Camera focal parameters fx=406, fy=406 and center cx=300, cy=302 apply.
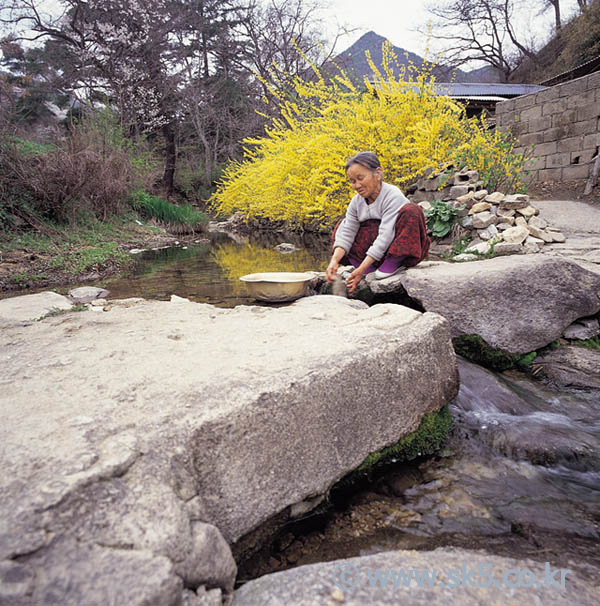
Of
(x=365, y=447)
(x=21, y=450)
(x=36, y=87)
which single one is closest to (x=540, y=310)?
(x=365, y=447)

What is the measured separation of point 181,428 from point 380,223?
2.59 metres

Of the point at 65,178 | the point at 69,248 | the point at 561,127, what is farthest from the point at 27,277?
the point at 561,127

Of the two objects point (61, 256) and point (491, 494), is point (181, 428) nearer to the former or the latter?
point (491, 494)

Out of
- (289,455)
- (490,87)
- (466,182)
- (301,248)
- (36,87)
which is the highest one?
(36,87)

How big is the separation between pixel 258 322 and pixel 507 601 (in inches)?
58.7

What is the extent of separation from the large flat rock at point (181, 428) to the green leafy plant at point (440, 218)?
3573 millimetres

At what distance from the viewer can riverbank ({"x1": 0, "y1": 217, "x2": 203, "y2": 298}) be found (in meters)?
4.66

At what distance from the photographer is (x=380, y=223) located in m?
3.31

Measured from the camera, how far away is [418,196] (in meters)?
6.30

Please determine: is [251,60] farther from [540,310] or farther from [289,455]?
[289,455]

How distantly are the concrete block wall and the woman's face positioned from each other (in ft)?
17.4

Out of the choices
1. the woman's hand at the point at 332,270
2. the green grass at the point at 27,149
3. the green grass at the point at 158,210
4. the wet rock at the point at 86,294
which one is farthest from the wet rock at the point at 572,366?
the green grass at the point at 158,210

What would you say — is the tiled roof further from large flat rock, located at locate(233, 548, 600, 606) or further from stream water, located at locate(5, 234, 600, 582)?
large flat rock, located at locate(233, 548, 600, 606)

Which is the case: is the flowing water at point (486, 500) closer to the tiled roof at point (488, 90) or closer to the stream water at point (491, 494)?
the stream water at point (491, 494)
